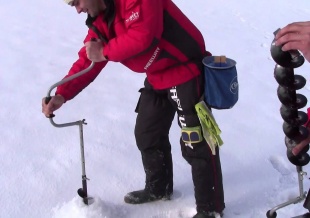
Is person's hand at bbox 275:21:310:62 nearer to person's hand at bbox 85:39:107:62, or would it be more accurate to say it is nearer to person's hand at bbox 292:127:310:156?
person's hand at bbox 292:127:310:156

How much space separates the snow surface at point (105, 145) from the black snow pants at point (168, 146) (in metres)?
0.21

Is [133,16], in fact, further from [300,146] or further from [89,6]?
[300,146]

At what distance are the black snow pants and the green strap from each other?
4 cm

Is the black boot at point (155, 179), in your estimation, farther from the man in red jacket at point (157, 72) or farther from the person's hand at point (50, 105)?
the person's hand at point (50, 105)

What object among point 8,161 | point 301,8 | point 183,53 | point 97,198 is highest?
point 301,8

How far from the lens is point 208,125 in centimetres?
202

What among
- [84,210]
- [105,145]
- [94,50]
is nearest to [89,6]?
[94,50]

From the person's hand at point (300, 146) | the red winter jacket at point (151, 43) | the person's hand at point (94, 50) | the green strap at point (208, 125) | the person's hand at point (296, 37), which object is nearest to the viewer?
the person's hand at point (296, 37)

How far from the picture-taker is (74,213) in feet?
7.19

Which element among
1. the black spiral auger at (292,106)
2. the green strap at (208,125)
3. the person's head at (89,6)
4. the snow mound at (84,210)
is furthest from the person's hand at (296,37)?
the snow mound at (84,210)

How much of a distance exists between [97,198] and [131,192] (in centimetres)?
27

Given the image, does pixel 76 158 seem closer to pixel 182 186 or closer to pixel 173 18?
pixel 182 186

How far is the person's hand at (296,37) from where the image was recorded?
1.11 metres

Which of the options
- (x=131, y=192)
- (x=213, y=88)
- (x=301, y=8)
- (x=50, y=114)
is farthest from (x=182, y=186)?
(x=301, y=8)
